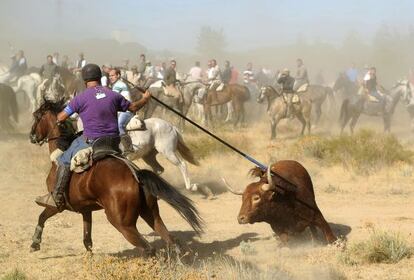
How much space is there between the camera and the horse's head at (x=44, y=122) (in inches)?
316

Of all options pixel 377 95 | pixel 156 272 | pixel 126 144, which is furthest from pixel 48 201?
pixel 377 95

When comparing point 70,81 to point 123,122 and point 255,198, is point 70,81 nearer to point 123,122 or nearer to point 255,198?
point 123,122

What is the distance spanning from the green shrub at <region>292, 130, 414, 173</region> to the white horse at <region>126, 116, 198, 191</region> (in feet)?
14.9

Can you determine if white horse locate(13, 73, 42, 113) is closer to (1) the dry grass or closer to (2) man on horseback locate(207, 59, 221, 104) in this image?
(2) man on horseback locate(207, 59, 221, 104)

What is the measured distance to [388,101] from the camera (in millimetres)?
23312

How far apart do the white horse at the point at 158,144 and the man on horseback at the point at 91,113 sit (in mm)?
3978

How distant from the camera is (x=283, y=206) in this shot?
8258 mm

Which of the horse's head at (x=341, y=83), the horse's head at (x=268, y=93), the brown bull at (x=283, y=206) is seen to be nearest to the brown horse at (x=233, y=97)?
the horse's head at (x=268, y=93)

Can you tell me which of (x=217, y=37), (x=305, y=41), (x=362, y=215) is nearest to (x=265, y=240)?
(x=362, y=215)

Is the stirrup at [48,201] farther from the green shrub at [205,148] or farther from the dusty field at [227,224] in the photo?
the green shrub at [205,148]

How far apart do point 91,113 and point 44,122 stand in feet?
4.30

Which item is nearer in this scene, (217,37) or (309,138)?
(309,138)

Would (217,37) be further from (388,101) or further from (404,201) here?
(404,201)

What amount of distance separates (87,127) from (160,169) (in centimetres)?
508
